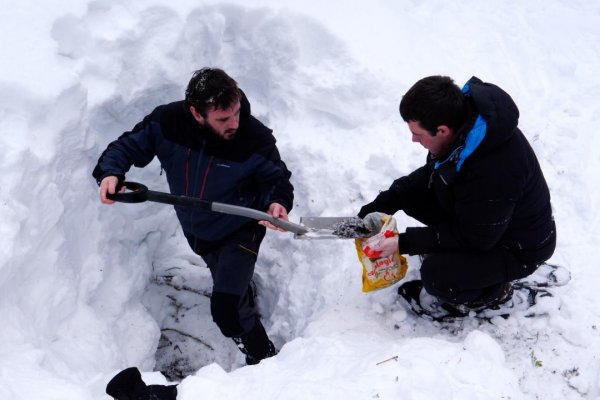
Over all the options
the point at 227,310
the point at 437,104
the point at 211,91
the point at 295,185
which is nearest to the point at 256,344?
the point at 227,310

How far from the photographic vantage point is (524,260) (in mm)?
3020

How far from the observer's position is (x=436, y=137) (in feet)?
8.63

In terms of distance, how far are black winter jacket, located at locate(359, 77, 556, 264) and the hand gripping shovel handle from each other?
81cm

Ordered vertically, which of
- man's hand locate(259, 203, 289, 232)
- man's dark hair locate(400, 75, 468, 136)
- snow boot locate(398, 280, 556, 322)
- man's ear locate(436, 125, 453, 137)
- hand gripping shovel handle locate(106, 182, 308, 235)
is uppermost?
man's dark hair locate(400, 75, 468, 136)

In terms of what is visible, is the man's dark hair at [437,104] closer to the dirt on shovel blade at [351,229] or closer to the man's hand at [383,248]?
the man's hand at [383,248]

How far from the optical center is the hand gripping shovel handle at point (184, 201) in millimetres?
2861

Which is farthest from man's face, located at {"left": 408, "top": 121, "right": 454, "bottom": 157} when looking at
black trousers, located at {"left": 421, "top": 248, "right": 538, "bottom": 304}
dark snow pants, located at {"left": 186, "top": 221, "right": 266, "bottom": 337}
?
dark snow pants, located at {"left": 186, "top": 221, "right": 266, "bottom": 337}

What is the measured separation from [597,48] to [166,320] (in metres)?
5.51

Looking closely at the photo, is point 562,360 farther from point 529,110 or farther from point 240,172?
point 529,110

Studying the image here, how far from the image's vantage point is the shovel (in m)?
2.87

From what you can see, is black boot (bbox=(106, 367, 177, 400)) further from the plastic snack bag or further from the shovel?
the plastic snack bag

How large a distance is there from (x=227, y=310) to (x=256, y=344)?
0.44 meters

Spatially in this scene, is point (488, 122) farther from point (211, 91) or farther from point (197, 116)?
point (197, 116)

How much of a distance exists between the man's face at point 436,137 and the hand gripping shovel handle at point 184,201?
3.17 ft
